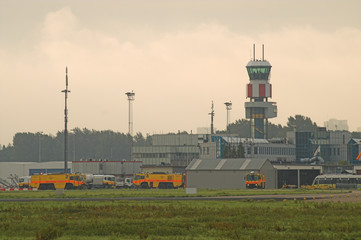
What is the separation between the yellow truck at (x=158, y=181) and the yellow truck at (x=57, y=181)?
12.4 m

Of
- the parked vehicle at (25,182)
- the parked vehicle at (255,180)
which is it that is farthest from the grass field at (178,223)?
the parked vehicle at (25,182)

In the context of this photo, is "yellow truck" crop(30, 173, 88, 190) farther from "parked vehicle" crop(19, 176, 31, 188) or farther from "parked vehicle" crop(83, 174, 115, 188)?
"parked vehicle" crop(19, 176, 31, 188)

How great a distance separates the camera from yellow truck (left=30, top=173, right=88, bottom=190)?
460ft

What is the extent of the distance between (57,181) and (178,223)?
98.0 m

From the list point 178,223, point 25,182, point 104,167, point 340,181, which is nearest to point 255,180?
point 340,181

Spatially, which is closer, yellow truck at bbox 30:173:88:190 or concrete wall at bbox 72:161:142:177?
yellow truck at bbox 30:173:88:190

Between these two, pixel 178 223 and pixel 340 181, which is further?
pixel 340 181

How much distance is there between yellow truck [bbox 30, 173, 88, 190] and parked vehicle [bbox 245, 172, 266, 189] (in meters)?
31.2

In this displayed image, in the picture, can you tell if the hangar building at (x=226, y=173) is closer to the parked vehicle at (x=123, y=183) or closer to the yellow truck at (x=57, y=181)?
the parked vehicle at (x=123, y=183)

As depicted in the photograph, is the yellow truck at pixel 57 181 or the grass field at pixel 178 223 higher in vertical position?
the grass field at pixel 178 223

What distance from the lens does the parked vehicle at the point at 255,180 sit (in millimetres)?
143375

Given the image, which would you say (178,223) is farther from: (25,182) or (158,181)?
(25,182)

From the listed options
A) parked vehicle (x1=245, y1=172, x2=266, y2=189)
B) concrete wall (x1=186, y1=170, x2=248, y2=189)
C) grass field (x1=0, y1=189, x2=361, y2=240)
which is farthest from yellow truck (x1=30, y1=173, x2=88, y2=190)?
grass field (x1=0, y1=189, x2=361, y2=240)

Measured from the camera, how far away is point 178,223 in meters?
45.3
